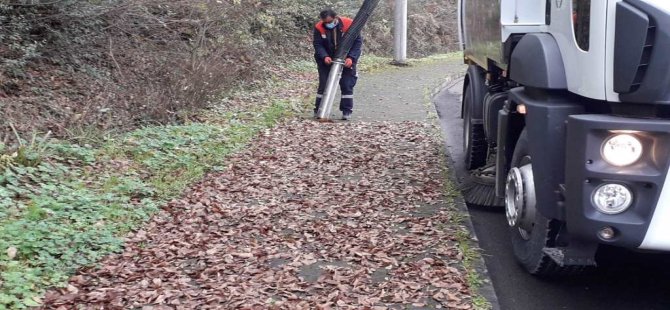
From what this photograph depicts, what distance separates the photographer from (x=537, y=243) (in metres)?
4.43

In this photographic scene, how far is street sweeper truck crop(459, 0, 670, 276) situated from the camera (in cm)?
327

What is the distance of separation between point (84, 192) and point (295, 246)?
6.99ft

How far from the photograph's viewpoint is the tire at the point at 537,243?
14.0 ft

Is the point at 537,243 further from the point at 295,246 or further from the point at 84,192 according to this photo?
the point at 84,192

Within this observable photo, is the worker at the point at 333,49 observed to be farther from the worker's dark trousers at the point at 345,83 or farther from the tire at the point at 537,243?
the tire at the point at 537,243

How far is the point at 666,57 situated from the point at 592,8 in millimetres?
504

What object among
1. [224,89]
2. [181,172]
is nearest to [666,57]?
[181,172]

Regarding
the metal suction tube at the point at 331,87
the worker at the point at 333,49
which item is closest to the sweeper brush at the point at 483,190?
the metal suction tube at the point at 331,87

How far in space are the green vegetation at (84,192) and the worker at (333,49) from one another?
2.08 metres

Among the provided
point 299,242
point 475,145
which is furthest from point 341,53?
point 299,242

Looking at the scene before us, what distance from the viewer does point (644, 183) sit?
10.9 feet

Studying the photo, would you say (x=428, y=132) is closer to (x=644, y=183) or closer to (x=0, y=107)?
(x=0, y=107)

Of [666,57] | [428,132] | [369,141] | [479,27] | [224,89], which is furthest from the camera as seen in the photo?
[224,89]

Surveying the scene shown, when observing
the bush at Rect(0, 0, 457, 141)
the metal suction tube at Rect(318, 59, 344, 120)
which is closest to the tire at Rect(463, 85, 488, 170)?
the metal suction tube at Rect(318, 59, 344, 120)
